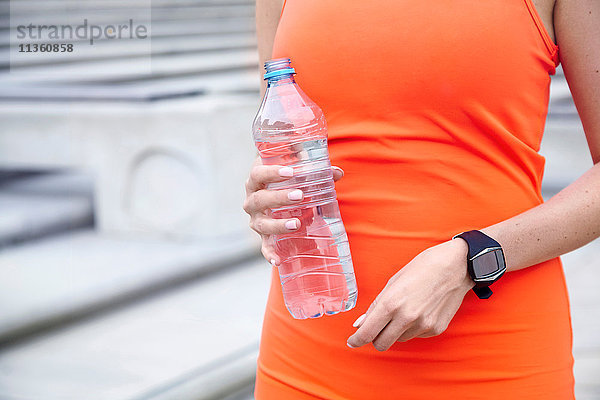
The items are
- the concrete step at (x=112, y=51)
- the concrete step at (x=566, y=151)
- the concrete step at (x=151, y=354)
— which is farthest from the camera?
the concrete step at (x=566, y=151)

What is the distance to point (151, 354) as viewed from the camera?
3807 millimetres

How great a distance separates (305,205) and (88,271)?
3.85m

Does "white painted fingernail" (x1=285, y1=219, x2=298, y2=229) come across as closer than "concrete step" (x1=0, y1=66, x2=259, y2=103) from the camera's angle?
Yes

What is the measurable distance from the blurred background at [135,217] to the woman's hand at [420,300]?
2542 millimetres

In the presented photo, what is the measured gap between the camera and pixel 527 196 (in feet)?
3.87

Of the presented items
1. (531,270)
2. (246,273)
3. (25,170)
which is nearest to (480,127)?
(531,270)

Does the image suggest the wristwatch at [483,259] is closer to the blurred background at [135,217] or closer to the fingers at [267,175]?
the fingers at [267,175]

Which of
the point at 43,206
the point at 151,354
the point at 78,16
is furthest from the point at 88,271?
the point at 78,16

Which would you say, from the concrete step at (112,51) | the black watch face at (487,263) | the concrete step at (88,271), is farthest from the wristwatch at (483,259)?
the concrete step at (112,51)

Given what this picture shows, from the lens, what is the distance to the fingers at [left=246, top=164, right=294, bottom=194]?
1.08 meters

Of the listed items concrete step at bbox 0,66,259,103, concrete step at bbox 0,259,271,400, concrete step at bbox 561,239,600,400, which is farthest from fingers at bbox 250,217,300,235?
concrete step at bbox 0,66,259,103

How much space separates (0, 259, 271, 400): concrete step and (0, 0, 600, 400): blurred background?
1cm

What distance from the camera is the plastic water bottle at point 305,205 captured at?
1.17m

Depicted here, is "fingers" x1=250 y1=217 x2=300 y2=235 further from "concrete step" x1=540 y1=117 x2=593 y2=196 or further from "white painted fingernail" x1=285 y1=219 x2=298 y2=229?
"concrete step" x1=540 y1=117 x2=593 y2=196
